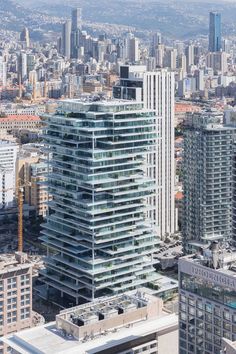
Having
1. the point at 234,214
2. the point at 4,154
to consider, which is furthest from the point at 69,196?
the point at 4,154

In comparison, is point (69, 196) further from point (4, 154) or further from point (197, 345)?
point (4, 154)

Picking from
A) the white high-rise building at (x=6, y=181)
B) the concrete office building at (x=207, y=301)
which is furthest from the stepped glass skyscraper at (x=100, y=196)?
the white high-rise building at (x=6, y=181)

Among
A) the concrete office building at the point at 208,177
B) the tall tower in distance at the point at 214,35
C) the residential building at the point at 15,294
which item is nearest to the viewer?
the residential building at the point at 15,294

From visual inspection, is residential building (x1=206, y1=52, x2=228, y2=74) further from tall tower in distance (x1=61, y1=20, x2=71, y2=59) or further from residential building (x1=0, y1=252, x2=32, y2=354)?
residential building (x1=0, y1=252, x2=32, y2=354)

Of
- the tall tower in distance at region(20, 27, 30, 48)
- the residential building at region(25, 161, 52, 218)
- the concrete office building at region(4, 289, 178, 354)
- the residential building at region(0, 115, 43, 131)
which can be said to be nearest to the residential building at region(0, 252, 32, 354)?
the concrete office building at region(4, 289, 178, 354)

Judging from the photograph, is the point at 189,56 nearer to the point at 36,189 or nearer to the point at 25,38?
the point at 25,38

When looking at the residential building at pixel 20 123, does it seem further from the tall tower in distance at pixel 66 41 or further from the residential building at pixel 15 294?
the tall tower in distance at pixel 66 41
